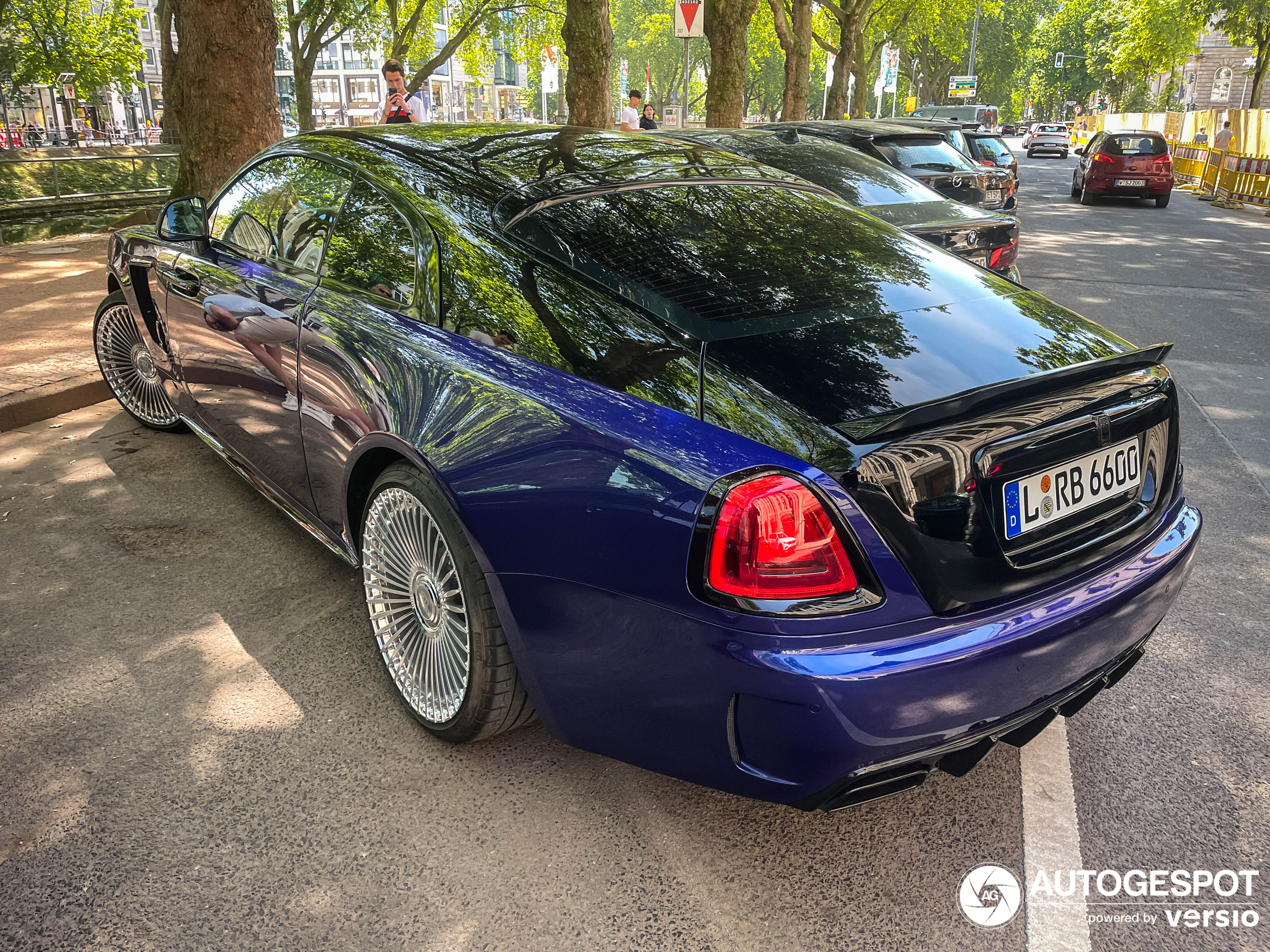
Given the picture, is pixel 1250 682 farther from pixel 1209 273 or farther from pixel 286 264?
pixel 1209 273

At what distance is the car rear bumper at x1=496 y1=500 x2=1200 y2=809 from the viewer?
195cm

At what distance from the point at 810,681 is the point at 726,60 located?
59.2ft

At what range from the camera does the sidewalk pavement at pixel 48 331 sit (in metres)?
5.80

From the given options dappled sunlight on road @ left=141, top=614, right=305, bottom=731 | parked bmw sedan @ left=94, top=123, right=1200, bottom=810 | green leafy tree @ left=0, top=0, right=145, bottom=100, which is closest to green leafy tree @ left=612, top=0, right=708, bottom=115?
green leafy tree @ left=0, top=0, right=145, bottom=100

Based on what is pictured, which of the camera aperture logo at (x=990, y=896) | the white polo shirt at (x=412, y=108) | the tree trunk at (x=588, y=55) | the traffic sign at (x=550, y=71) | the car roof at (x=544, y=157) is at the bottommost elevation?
the camera aperture logo at (x=990, y=896)

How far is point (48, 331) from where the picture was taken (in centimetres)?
753

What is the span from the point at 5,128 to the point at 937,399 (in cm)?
5072

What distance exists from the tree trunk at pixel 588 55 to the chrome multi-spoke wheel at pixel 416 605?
35.0ft

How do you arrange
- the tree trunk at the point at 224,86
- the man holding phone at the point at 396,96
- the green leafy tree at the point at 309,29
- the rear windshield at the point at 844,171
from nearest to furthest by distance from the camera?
the rear windshield at the point at 844,171 < the tree trunk at the point at 224,86 < the man holding phone at the point at 396,96 < the green leafy tree at the point at 309,29

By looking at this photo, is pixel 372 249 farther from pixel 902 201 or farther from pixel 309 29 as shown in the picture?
pixel 309 29

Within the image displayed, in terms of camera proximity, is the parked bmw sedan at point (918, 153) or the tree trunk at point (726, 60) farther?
the tree trunk at point (726, 60)

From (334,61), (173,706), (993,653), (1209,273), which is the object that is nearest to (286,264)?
(173,706)

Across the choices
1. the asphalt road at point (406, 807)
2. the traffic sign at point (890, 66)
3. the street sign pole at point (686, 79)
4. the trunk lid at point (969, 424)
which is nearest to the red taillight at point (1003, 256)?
the asphalt road at point (406, 807)

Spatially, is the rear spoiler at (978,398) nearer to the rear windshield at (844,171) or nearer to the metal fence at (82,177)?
the rear windshield at (844,171)
